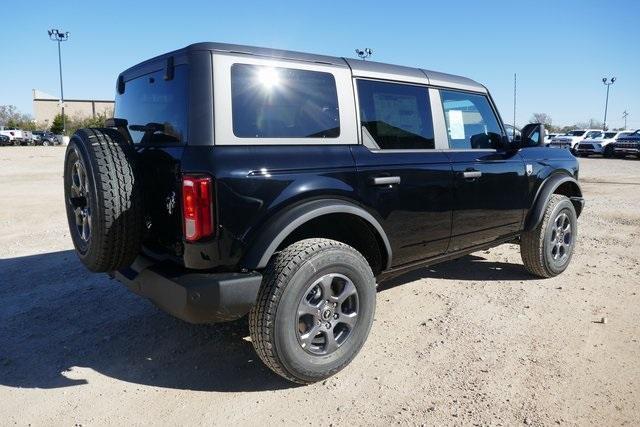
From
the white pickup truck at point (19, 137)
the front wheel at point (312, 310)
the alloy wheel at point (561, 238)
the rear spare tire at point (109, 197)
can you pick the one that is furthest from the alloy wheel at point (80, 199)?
the white pickup truck at point (19, 137)

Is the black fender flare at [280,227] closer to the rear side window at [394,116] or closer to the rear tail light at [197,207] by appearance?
the rear tail light at [197,207]

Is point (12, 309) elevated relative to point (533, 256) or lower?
lower

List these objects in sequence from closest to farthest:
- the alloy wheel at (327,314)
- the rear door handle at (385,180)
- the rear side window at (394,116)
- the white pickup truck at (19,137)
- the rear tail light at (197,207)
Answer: the rear tail light at (197,207), the alloy wheel at (327,314), the rear door handle at (385,180), the rear side window at (394,116), the white pickup truck at (19,137)

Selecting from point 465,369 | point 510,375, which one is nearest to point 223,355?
point 465,369

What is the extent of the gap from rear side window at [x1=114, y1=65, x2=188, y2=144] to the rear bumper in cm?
76

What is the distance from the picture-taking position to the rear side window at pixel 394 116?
125 inches

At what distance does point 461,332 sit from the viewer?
346 cm

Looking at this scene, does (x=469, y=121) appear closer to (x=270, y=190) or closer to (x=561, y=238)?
(x=561, y=238)

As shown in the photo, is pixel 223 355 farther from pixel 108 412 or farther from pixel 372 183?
pixel 372 183

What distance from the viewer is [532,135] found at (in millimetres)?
4168

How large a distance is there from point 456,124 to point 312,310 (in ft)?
6.83

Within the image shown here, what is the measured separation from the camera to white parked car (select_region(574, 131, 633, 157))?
26953 millimetres

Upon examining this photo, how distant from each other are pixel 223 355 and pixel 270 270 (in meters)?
0.95

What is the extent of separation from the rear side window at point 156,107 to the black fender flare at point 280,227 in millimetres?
679
